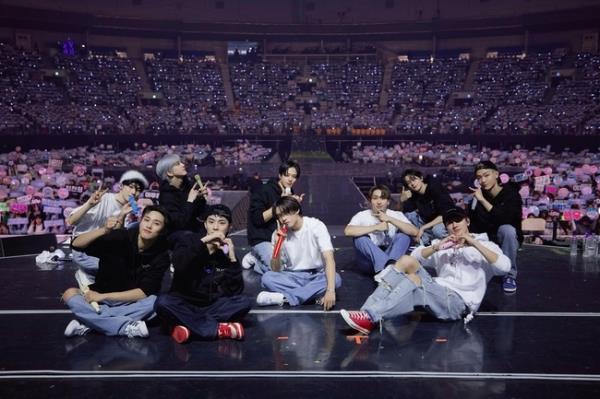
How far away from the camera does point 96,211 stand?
18.1 feet

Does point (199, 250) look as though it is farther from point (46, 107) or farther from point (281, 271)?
point (46, 107)

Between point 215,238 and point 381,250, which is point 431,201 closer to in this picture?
point 381,250

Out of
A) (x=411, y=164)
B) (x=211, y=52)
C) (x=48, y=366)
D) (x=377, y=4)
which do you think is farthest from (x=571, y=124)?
(x=48, y=366)

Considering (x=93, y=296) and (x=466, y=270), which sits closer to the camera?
(x=93, y=296)

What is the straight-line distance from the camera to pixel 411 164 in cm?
2416

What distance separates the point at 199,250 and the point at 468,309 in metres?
2.40

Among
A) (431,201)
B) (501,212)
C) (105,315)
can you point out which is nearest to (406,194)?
(431,201)

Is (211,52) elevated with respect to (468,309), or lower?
elevated

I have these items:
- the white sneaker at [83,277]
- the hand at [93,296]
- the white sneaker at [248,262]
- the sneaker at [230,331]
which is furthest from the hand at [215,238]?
the white sneaker at [248,262]

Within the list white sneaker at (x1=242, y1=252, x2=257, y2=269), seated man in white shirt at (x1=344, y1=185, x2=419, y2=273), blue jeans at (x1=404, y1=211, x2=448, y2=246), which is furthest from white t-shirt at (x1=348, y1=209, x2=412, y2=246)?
white sneaker at (x1=242, y1=252, x2=257, y2=269)

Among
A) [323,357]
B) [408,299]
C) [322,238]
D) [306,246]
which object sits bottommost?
[323,357]

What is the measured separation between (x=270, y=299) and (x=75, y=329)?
1.73m

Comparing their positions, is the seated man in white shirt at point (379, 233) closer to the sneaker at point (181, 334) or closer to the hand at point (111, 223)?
the sneaker at point (181, 334)

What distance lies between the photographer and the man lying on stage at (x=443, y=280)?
4.16 meters
